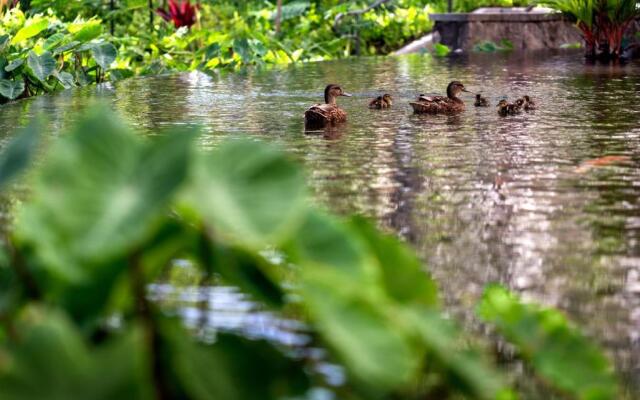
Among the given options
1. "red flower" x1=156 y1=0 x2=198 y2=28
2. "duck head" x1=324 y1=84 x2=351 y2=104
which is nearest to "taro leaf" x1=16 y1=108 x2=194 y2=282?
"duck head" x1=324 y1=84 x2=351 y2=104

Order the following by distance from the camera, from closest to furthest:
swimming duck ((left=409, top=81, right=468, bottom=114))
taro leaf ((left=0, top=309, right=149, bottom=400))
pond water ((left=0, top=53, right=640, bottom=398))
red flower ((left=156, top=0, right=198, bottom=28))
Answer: taro leaf ((left=0, top=309, right=149, bottom=400))
pond water ((left=0, top=53, right=640, bottom=398))
swimming duck ((left=409, top=81, right=468, bottom=114))
red flower ((left=156, top=0, right=198, bottom=28))

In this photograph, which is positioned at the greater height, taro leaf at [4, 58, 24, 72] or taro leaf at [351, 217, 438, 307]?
taro leaf at [351, 217, 438, 307]

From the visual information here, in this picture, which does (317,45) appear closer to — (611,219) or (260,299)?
(611,219)

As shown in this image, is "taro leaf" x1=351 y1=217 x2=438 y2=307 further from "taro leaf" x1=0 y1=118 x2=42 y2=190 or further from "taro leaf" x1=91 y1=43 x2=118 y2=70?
"taro leaf" x1=91 y1=43 x2=118 y2=70

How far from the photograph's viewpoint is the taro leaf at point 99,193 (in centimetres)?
148

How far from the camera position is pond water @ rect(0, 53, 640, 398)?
2.83 meters

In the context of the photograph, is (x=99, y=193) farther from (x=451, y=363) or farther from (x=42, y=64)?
(x=42, y=64)

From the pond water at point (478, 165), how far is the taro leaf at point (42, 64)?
364 mm

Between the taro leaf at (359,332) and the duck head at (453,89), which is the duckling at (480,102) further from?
the taro leaf at (359,332)

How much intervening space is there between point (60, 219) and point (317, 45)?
1203cm

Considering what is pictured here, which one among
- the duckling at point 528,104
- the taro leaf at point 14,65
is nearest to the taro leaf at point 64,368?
the duckling at point 528,104

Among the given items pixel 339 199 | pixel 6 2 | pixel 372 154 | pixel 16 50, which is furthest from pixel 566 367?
pixel 6 2

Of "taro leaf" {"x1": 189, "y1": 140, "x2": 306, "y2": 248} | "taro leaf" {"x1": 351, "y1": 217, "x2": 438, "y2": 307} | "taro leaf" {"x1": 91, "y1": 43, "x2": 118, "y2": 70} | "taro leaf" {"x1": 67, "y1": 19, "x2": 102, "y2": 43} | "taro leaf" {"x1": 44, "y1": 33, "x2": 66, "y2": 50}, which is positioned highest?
"taro leaf" {"x1": 189, "y1": 140, "x2": 306, "y2": 248}

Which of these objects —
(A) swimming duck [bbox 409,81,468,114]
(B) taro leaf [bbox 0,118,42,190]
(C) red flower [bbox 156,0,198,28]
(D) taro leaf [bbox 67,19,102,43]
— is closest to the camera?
(B) taro leaf [bbox 0,118,42,190]
